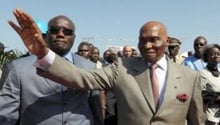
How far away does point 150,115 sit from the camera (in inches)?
130

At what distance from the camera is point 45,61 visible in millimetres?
3086

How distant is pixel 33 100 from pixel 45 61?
0.46 m

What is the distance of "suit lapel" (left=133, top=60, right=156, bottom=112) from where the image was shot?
10.9ft

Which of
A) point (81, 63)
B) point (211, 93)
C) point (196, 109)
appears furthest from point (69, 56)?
point (211, 93)

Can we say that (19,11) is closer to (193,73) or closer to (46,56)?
(46,56)

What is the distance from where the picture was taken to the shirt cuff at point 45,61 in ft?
10.1

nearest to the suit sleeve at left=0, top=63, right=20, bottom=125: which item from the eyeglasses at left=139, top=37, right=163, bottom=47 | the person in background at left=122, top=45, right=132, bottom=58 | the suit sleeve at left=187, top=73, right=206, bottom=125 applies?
the eyeglasses at left=139, top=37, right=163, bottom=47

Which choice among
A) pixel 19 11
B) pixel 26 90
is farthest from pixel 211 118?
pixel 19 11

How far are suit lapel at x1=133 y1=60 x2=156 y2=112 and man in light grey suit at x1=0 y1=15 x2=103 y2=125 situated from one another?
1.70ft

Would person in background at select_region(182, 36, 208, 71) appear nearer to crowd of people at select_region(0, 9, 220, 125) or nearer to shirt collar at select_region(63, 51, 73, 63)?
crowd of people at select_region(0, 9, 220, 125)

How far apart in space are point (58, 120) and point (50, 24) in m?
0.77

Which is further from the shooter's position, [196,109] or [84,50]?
[84,50]

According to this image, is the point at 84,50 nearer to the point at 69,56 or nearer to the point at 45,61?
the point at 69,56

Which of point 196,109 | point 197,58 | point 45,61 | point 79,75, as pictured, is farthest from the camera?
point 197,58
